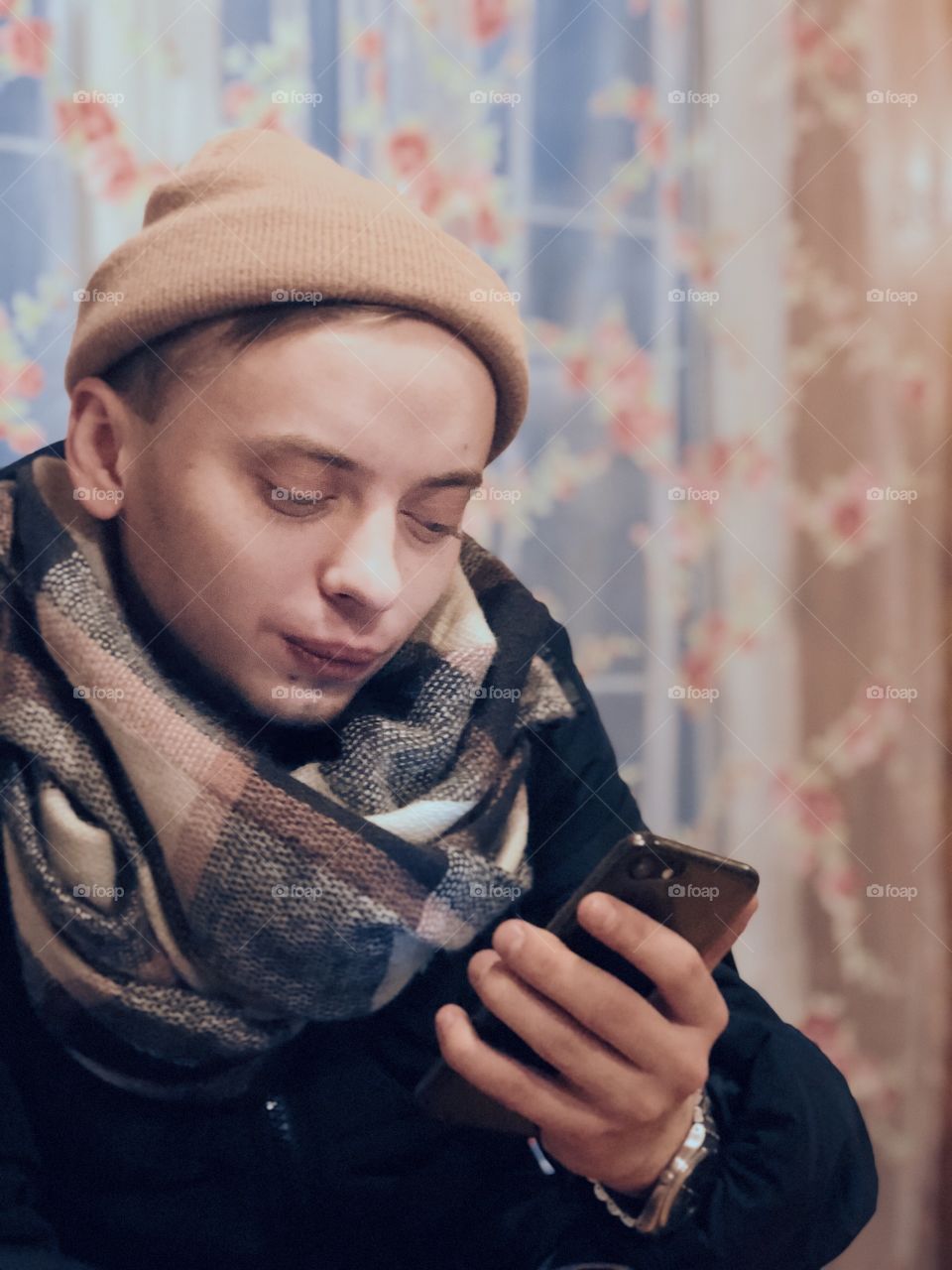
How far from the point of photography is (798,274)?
99 cm

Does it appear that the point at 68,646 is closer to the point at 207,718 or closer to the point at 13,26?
the point at 207,718

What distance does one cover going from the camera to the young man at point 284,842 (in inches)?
28.6

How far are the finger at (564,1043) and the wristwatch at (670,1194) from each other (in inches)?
2.7

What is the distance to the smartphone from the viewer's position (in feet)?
2.30

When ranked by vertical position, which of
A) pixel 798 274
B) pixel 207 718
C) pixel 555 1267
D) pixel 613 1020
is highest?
pixel 798 274

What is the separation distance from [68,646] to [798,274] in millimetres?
Answer: 711

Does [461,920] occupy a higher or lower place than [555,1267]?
higher

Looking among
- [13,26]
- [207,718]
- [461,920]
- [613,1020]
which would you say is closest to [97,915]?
[207,718]

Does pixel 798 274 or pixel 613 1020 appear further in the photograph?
pixel 798 274

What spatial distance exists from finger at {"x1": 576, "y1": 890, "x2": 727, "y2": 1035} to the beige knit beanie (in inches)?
15.2
